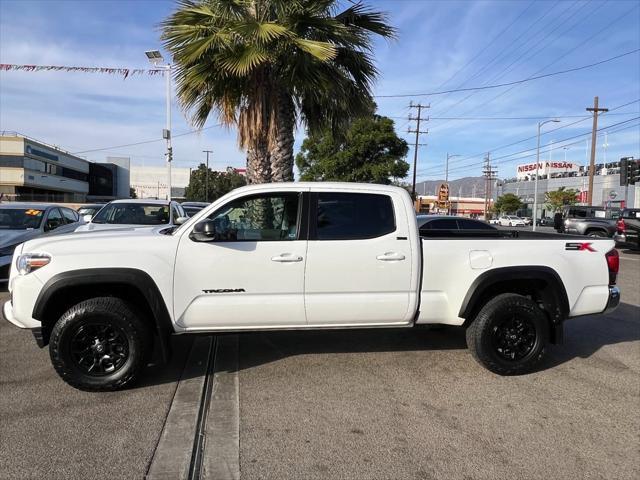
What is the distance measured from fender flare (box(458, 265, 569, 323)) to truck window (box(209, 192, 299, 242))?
1.78 metres

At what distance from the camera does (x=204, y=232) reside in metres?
4.33

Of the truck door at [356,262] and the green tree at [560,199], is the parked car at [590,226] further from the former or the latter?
the green tree at [560,199]

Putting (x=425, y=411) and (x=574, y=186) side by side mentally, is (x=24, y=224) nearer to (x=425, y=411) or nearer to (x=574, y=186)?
(x=425, y=411)

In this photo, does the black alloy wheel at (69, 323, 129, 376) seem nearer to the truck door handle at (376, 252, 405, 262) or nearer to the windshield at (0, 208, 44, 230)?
the truck door handle at (376, 252, 405, 262)

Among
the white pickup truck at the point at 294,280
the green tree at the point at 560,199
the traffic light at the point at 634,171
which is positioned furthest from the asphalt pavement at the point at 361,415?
the green tree at the point at 560,199

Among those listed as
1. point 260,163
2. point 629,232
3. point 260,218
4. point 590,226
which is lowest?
point 629,232

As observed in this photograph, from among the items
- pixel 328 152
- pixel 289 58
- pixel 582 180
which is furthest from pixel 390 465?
pixel 582 180

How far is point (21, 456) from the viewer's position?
3281mm

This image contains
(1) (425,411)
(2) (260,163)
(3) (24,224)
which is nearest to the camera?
(1) (425,411)

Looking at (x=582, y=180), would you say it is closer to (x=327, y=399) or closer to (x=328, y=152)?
(x=328, y=152)

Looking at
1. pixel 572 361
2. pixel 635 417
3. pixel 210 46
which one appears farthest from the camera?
pixel 210 46

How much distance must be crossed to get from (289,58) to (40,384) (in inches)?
280

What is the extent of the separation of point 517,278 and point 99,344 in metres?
3.92

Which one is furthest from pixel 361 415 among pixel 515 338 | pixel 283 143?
pixel 283 143
